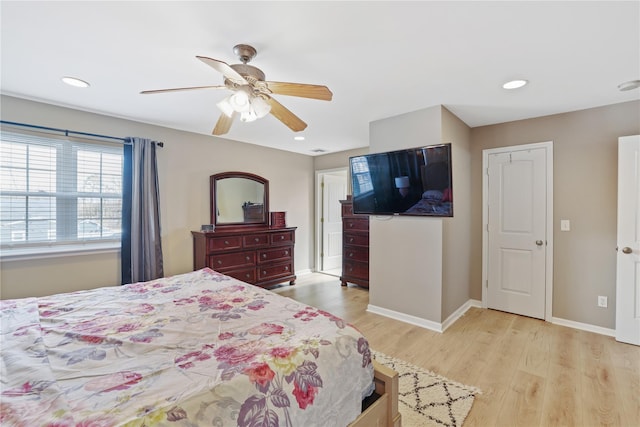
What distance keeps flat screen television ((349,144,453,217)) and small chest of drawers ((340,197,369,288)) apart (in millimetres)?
1012

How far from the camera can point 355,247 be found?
456cm

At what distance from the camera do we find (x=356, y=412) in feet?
4.11

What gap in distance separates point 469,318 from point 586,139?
233 cm

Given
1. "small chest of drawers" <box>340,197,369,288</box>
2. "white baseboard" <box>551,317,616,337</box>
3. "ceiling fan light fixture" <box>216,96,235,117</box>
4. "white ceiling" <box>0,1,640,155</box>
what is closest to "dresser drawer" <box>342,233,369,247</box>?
"small chest of drawers" <box>340,197,369,288</box>

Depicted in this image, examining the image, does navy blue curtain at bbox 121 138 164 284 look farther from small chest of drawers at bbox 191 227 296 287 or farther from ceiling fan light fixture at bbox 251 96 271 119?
ceiling fan light fixture at bbox 251 96 271 119

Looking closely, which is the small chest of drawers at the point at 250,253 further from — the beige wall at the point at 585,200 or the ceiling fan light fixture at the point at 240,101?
the beige wall at the point at 585,200

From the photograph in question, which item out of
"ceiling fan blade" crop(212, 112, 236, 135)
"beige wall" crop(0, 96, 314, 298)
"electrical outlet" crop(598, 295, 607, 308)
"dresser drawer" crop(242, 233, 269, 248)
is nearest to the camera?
"ceiling fan blade" crop(212, 112, 236, 135)

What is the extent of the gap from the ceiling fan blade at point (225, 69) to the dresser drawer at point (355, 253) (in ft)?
10.8

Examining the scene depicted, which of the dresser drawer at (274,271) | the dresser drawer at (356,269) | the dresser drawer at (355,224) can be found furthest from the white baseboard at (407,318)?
the dresser drawer at (274,271)

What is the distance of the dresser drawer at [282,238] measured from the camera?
4463 millimetres

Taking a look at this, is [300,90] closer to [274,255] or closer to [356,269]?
[274,255]

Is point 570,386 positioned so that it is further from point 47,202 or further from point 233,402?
point 47,202

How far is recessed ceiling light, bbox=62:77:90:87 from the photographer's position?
231 centimetres

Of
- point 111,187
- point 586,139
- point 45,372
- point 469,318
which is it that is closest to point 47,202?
point 111,187
